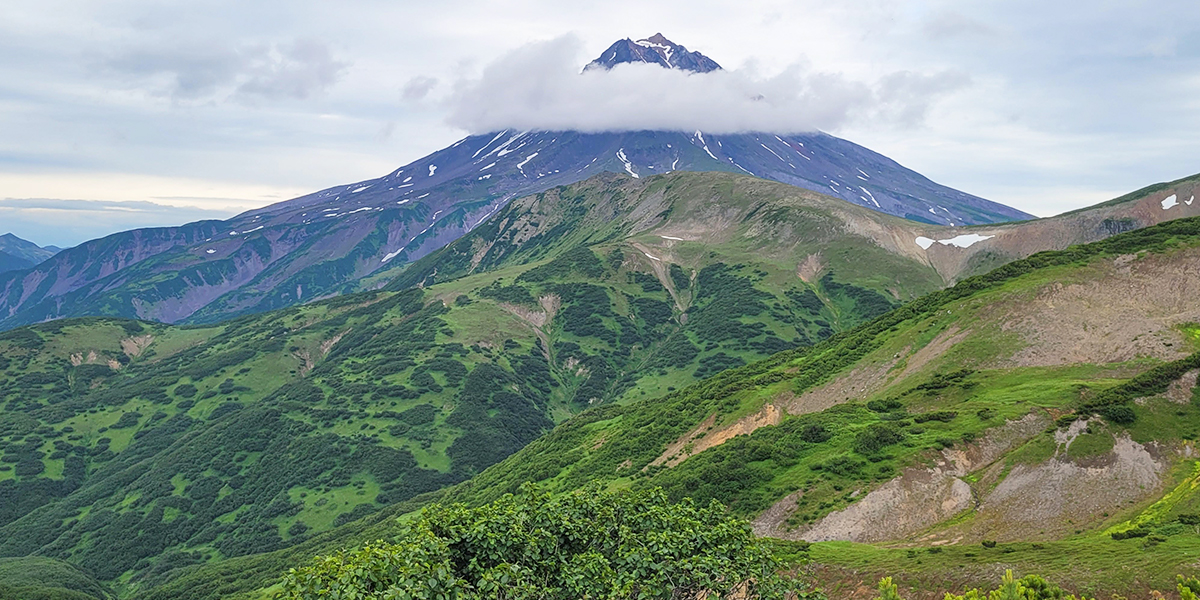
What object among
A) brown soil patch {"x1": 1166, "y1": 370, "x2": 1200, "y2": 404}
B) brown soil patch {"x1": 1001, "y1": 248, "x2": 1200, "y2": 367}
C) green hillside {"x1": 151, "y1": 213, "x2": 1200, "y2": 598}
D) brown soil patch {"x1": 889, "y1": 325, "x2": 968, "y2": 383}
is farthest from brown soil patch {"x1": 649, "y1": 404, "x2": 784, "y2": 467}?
brown soil patch {"x1": 1166, "y1": 370, "x2": 1200, "y2": 404}

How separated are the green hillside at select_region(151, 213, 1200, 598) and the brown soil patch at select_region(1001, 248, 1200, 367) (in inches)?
8.2

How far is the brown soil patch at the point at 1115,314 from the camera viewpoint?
63.9 m

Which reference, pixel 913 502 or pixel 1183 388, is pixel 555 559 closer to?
pixel 913 502

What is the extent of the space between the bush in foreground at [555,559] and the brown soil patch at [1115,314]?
53696 millimetres

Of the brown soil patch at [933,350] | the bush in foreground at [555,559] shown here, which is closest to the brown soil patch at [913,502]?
the brown soil patch at [933,350]

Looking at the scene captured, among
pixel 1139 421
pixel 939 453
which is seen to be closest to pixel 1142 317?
pixel 1139 421

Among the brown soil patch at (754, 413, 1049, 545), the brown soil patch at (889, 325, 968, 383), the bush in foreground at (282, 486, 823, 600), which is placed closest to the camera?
the bush in foreground at (282, 486, 823, 600)

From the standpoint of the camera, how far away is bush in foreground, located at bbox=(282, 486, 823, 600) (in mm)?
21281

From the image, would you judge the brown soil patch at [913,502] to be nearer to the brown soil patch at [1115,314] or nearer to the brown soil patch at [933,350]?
the brown soil patch at [1115,314]

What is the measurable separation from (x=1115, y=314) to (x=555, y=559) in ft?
234

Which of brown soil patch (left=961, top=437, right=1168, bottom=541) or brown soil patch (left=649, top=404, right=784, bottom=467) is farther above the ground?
brown soil patch (left=961, top=437, right=1168, bottom=541)

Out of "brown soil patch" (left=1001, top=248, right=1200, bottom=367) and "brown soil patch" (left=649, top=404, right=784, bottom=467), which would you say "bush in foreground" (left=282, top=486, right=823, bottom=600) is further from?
"brown soil patch" (left=1001, top=248, right=1200, bottom=367)

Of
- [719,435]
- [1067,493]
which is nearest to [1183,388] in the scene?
[1067,493]

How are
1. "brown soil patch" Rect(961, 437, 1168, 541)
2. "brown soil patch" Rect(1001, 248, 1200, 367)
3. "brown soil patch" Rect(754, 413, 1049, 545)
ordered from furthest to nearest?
Answer: 1. "brown soil patch" Rect(1001, 248, 1200, 367)
2. "brown soil patch" Rect(754, 413, 1049, 545)
3. "brown soil patch" Rect(961, 437, 1168, 541)
